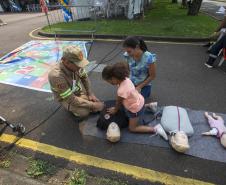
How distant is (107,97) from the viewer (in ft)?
13.5

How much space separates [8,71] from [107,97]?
9.78 ft

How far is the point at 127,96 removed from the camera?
9.18 feet

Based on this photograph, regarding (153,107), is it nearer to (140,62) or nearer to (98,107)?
(140,62)

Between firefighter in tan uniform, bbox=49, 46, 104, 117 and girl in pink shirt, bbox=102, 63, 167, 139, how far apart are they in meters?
0.47

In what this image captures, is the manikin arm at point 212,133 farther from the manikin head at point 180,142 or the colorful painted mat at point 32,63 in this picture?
the colorful painted mat at point 32,63

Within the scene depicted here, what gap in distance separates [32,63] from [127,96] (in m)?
4.01

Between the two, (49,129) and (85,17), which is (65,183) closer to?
(49,129)

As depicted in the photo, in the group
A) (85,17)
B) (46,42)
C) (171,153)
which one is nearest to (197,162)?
(171,153)

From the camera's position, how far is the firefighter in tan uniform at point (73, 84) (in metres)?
2.97

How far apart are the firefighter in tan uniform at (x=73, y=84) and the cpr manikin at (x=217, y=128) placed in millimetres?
1675

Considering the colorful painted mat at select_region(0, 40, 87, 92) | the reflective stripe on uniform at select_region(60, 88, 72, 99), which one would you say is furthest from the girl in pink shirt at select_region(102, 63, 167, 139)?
the colorful painted mat at select_region(0, 40, 87, 92)

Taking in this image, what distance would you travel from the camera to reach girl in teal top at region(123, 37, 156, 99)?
316cm

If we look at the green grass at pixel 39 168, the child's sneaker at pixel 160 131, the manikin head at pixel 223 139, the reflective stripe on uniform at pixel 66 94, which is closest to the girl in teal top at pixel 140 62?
the child's sneaker at pixel 160 131

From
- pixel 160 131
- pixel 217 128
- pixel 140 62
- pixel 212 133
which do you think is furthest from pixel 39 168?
pixel 217 128
